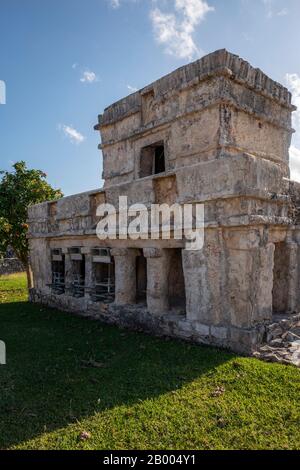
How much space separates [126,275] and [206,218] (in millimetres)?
2629

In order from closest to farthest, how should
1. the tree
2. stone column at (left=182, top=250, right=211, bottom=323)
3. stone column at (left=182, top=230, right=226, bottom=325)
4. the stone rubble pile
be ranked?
1. the stone rubble pile
2. stone column at (left=182, top=230, right=226, bottom=325)
3. stone column at (left=182, top=250, right=211, bottom=323)
4. the tree

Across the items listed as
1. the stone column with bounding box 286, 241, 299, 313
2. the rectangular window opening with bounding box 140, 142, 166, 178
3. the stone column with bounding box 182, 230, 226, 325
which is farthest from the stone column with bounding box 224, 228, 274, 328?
the rectangular window opening with bounding box 140, 142, 166, 178

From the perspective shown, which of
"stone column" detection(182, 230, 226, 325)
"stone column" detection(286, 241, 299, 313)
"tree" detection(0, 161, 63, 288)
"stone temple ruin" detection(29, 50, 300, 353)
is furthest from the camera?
"tree" detection(0, 161, 63, 288)

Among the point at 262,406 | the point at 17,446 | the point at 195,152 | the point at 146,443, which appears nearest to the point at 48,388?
the point at 17,446

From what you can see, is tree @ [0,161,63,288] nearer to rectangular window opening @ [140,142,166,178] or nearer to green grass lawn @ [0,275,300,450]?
rectangular window opening @ [140,142,166,178]

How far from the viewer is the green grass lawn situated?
3.38 metres

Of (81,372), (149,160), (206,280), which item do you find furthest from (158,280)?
(149,160)

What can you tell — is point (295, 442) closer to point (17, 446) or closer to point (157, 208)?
point (17, 446)

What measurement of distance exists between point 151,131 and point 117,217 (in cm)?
312

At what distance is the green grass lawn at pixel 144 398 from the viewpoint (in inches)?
133

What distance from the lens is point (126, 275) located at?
764cm

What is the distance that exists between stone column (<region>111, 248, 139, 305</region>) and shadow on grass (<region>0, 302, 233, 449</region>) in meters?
0.76

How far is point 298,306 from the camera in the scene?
6930 millimetres
